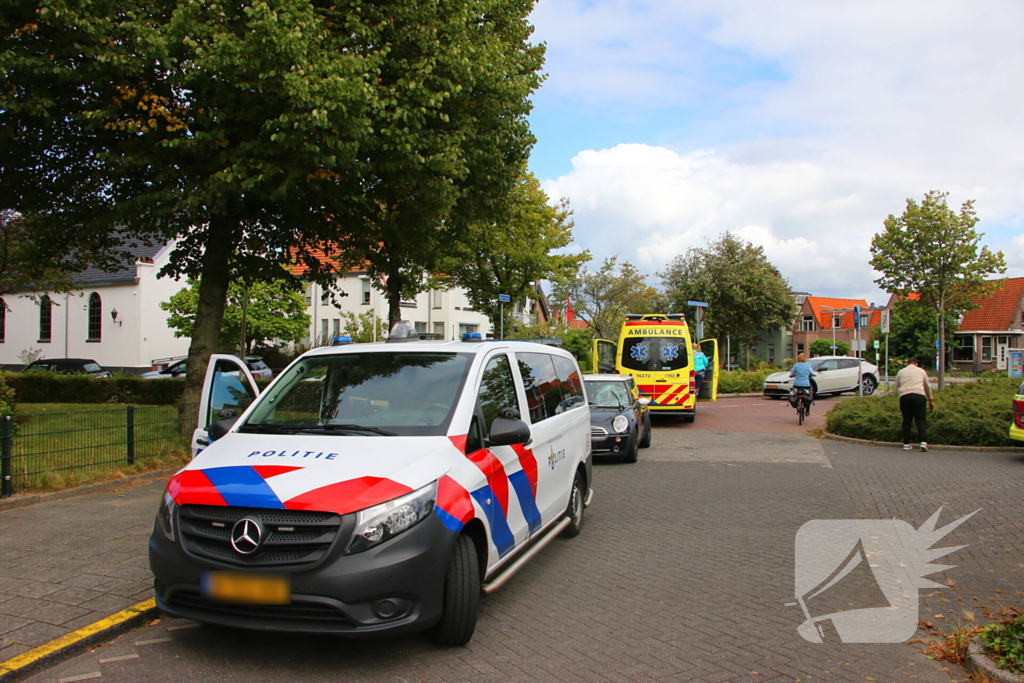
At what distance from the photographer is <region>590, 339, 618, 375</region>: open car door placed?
898 inches

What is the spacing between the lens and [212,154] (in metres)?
12.0

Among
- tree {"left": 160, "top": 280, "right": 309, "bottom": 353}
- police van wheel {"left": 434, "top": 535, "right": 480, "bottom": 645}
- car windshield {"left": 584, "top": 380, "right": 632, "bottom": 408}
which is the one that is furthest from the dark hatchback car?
tree {"left": 160, "top": 280, "right": 309, "bottom": 353}

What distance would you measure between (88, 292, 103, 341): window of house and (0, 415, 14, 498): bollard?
3578cm

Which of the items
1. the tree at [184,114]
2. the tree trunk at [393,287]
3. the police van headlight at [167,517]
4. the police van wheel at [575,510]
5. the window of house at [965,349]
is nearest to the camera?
the police van headlight at [167,517]

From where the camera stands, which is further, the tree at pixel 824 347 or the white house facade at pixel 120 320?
the tree at pixel 824 347

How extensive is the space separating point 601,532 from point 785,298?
45238 millimetres

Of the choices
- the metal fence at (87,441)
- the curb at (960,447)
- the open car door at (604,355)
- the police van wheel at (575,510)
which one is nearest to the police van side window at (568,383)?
the police van wheel at (575,510)

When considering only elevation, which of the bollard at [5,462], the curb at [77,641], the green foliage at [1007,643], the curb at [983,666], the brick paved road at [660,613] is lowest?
the brick paved road at [660,613]

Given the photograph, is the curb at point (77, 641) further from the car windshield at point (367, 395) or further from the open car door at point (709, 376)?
the open car door at point (709, 376)

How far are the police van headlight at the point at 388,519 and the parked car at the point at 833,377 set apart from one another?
2833 centimetres

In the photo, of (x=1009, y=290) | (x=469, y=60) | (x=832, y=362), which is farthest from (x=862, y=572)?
(x=1009, y=290)

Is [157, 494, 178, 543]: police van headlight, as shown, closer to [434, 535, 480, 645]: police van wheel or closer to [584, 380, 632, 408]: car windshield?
[434, 535, 480, 645]: police van wheel

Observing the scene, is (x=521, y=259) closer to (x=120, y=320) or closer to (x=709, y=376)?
(x=709, y=376)

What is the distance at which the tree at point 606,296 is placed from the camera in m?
50.7
